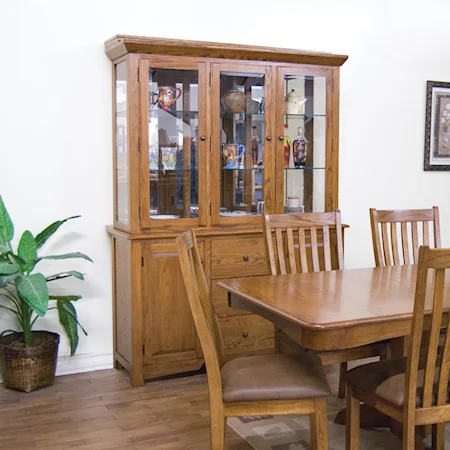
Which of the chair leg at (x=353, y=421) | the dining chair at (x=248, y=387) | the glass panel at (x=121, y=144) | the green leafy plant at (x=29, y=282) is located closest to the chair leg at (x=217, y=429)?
the dining chair at (x=248, y=387)

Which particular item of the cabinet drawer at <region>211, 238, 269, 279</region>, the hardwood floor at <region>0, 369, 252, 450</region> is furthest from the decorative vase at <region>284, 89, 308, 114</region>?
the hardwood floor at <region>0, 369, 252, 450</region>

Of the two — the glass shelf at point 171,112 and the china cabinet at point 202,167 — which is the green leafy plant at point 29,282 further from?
the glass shelf at point 171,112

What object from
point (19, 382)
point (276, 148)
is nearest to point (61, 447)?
point (19, 382)

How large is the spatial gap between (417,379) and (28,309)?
208 centimetres

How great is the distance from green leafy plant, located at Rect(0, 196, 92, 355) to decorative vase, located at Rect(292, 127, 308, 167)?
1373 mm

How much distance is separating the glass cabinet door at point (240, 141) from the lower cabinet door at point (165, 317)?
0.36 metres

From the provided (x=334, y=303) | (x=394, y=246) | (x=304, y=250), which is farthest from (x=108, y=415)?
(x=394, y=246)

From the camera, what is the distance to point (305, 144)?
4.03 m

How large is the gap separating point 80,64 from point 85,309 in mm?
1403

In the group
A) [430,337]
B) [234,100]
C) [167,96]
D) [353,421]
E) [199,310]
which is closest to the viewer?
[430,337]

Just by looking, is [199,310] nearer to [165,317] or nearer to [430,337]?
[430,337]

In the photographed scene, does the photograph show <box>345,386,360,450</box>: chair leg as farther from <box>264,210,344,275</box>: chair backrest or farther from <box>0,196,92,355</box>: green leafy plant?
<box>0,196,92,355</box>: green leafy plant

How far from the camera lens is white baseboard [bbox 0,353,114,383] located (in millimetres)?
3824

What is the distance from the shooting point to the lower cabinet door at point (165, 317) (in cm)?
363
